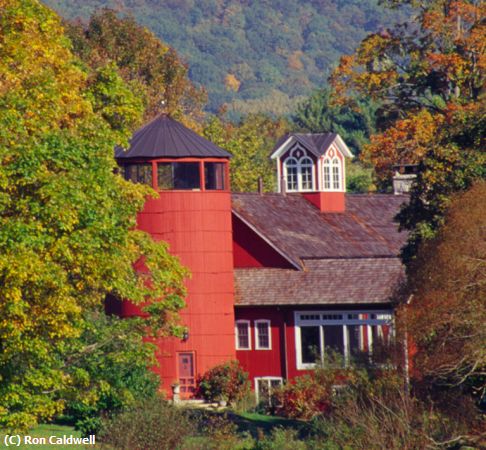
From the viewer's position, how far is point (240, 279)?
48.0 meters

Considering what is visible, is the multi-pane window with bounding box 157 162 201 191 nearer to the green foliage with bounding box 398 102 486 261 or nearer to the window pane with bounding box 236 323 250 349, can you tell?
the window pane with bounding box 236 323 250 349

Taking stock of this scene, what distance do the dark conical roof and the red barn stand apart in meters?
0.04

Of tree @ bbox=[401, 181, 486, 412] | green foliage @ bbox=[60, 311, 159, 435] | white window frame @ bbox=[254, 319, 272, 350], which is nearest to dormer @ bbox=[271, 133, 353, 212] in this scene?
white window frame @ bbox=[254, 319, 272, 350]

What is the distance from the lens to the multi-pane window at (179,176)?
46.2m

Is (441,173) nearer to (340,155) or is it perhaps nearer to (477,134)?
(477,134)

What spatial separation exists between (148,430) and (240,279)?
648 inches

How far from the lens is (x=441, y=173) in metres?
36.7

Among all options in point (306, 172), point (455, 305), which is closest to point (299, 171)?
point (306, 172)

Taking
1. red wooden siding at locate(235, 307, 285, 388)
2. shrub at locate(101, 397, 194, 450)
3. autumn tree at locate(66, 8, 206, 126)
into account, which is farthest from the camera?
autumn tree at locate(66, 8, 206, 126)

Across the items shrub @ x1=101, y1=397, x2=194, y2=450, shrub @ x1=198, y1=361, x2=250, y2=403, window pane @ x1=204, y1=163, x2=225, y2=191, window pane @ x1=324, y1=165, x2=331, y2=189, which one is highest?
window pane @ x1=324, y1=165, x2=331, y2=189

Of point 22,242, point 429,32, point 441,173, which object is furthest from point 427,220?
point 429,32

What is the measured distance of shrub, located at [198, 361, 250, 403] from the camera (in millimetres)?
45125

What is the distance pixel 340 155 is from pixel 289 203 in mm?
3434

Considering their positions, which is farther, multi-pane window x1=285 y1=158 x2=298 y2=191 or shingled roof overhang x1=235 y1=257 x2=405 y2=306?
multi-pane window x1=285 y1=158 x2=298 y2=191
